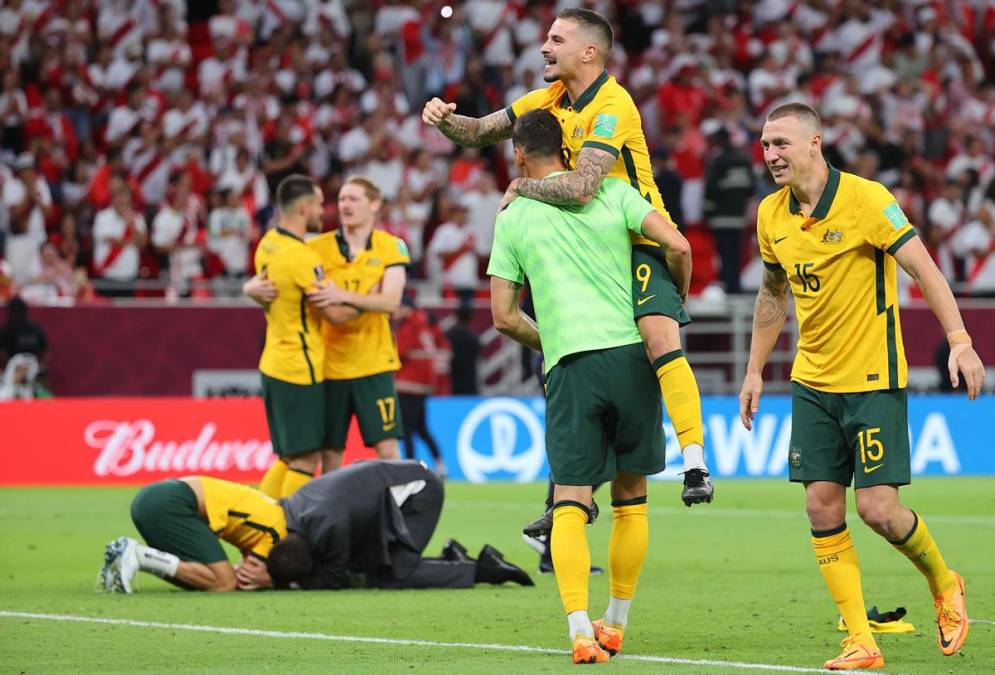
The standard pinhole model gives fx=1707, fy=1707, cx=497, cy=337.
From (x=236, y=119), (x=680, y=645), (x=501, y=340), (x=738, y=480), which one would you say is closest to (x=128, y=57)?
(x=236, y=119)

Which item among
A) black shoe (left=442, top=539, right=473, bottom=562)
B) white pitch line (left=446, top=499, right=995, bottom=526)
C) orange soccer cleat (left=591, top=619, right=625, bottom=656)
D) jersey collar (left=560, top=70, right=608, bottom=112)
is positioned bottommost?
white pitch line (left=446, top=499, right=995, bottom=526)

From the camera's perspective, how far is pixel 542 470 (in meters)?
19.8

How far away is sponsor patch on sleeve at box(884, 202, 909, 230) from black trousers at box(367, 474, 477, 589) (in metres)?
3.93

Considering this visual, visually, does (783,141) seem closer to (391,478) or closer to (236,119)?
(391,478)

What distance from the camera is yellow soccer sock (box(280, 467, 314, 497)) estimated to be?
38.6ft

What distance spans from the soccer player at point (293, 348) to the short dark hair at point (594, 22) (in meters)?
4.57

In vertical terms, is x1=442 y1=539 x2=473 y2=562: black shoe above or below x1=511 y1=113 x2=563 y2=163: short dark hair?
below

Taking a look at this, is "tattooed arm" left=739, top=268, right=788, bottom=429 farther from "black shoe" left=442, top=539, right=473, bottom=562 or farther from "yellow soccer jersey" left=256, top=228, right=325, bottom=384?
"yellow soccer jersey" left=256, top=228, right=325, bottom=384

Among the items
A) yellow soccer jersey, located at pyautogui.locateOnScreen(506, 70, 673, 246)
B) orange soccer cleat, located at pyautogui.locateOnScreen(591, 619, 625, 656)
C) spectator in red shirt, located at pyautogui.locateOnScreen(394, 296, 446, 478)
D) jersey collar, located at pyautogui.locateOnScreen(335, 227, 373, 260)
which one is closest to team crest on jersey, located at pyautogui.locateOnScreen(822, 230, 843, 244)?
yellow soccer jersey, located at pyautogui.locateOnScreen(506, 70, 673, 246)

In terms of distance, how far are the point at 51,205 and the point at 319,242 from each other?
32.5ft

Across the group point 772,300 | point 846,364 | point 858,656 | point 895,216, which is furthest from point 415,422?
point 858,656

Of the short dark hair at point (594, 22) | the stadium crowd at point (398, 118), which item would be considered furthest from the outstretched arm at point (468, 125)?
the stadium crowd at point (398, 118)

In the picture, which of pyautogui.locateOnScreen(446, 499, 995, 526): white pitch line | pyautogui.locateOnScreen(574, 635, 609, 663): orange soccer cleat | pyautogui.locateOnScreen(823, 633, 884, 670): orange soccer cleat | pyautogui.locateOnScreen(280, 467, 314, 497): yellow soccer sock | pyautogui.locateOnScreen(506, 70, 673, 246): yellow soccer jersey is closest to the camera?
pyautogui.locateOnScreen(823, 633, 884, 670): orange soccer cleat

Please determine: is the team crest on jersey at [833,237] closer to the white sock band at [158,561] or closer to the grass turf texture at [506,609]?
the grass turf texture at [506,609]
